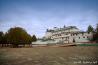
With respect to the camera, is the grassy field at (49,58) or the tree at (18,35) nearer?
the grassy field at (49,58)

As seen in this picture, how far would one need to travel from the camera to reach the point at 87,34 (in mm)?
28484

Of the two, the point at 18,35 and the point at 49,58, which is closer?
the point at 49,58

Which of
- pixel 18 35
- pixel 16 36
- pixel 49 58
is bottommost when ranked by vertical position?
pixel 49 58

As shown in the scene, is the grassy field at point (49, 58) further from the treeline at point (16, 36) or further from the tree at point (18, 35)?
the tree at point (18, 35)

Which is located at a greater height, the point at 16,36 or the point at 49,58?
the point at 16,36

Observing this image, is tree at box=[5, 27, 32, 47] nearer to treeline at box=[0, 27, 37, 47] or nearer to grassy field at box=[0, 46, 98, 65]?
treeline at box=[0, 27, 37, 47]

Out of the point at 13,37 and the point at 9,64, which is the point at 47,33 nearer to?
the point at 13,37

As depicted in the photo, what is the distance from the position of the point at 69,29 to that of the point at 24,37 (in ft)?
53.0

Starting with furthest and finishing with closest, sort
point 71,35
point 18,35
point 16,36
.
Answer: point 71,35
point 18,35
point 16,36

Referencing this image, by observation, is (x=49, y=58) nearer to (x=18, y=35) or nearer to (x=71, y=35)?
(x=18, y=35)

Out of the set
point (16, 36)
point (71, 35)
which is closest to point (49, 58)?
point (16, 36)

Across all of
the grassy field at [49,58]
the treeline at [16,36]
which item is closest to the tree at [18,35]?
the treeline at [16,36]

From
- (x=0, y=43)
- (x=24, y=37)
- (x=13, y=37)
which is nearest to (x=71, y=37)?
(x=24, y=37)

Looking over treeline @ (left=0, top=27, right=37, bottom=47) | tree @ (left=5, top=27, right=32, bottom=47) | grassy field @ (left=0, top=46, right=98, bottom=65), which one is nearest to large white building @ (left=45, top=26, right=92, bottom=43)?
tree @ (left=5, top=27, right=32, bottom=47)
